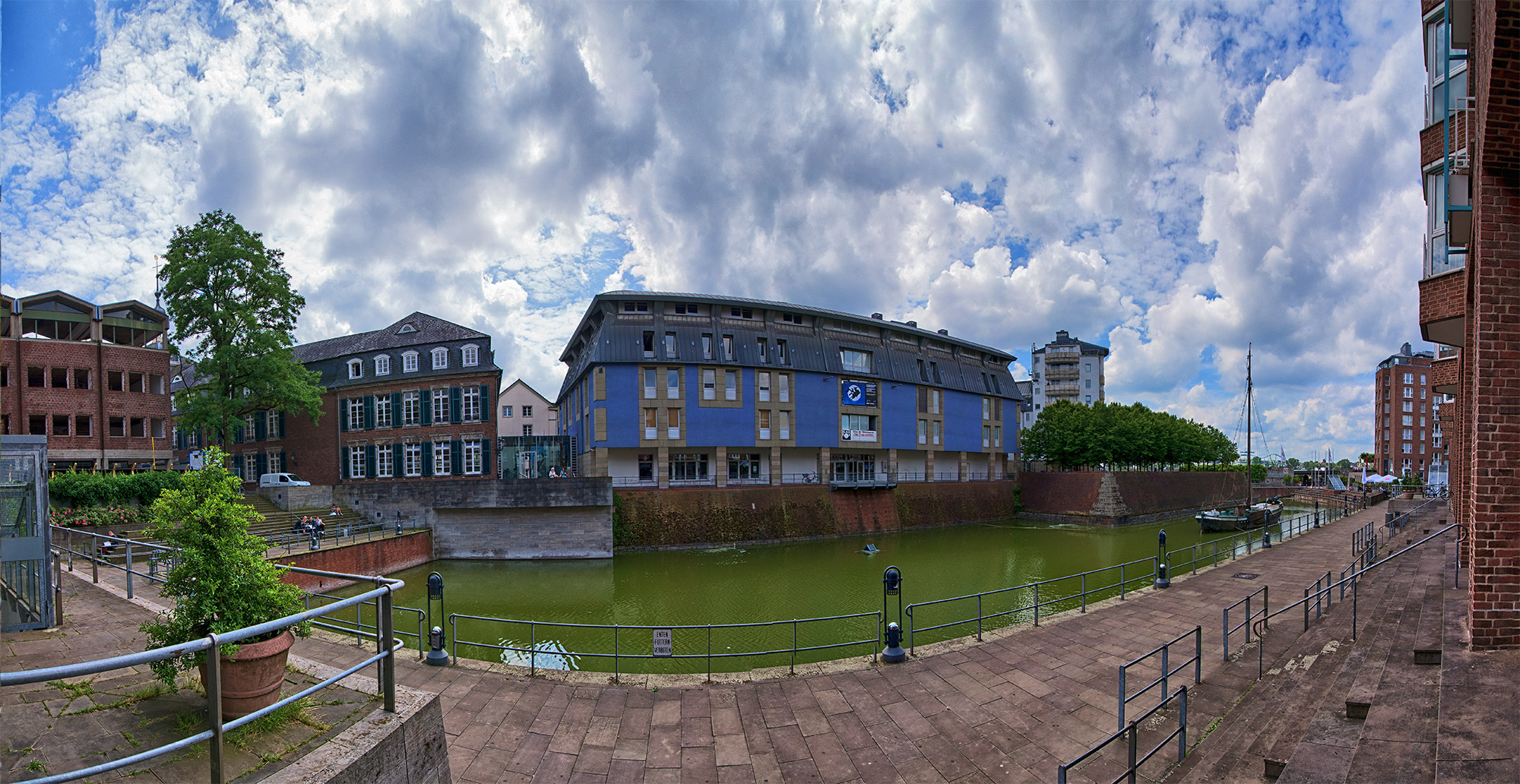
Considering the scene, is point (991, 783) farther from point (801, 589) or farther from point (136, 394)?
point (136, 394)

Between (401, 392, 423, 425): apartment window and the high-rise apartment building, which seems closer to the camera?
(401, 392, 423, 425): apartment window

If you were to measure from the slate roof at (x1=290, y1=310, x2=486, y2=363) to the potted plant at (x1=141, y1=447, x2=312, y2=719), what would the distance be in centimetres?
3969

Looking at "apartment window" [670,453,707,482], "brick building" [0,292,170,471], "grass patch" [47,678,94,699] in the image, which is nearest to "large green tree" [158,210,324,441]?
"brick building" [0,292,170,471]

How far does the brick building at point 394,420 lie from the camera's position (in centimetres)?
4122

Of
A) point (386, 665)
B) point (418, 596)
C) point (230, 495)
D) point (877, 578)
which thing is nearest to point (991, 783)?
point (386, 665)

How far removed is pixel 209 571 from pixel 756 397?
3574 cm

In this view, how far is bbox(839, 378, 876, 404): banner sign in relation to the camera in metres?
44.6

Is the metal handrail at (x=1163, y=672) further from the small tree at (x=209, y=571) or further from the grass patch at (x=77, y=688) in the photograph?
the grass patch at (x=77, y=688)

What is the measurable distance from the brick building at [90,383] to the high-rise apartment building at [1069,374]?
94.2 meters

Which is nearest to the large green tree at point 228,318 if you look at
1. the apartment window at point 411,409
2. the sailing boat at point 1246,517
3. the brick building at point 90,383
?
the brick building at point 90,383

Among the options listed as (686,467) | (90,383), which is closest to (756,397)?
(686,467)

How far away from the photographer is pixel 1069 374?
9575cm

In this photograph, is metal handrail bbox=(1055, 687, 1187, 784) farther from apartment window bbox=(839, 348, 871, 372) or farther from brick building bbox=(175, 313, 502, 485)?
brick building bbox=(175, 313, 502, 485)

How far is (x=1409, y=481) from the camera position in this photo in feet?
228
